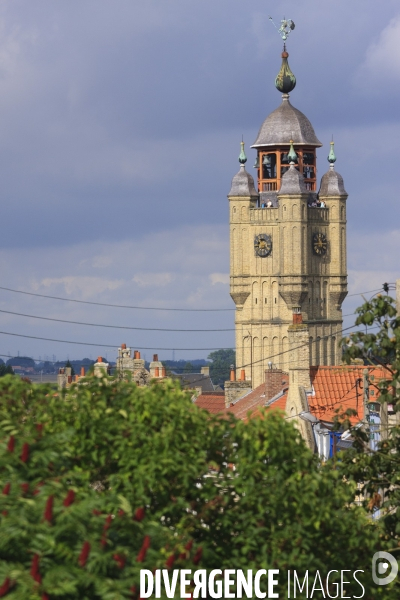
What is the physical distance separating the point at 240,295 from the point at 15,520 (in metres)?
130

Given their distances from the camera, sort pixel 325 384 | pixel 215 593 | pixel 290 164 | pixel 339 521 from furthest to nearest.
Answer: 1. pixel 290 164
2. pixel 325 384
3. pixel 339 521
4. pixel 215 593

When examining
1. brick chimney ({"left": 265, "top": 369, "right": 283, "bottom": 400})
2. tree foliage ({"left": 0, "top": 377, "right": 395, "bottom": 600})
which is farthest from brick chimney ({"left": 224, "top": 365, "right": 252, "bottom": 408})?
tree foliage ({"left": 0, "top": 377, "right": 395, "bottom": 600})

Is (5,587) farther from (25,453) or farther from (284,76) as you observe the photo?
(284,76)

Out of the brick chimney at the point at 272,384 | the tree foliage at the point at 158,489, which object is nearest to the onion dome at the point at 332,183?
the brick chimney at the point at 272,384

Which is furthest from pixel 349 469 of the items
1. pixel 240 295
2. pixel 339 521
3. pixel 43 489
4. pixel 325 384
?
pixel 240 295

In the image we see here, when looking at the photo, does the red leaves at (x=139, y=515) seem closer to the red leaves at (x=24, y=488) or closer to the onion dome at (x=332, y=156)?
the red leaves at (x=24, y=488)

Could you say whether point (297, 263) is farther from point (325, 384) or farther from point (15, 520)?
point (15, 520)

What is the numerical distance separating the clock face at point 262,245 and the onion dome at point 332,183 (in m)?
8.10

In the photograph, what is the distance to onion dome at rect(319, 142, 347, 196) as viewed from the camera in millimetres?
144250

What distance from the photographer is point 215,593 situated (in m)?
12.8

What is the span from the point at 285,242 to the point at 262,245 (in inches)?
93.0

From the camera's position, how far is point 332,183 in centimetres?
14475

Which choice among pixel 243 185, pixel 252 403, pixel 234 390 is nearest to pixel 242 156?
pixel 243 185

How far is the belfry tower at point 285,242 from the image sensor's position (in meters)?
138
